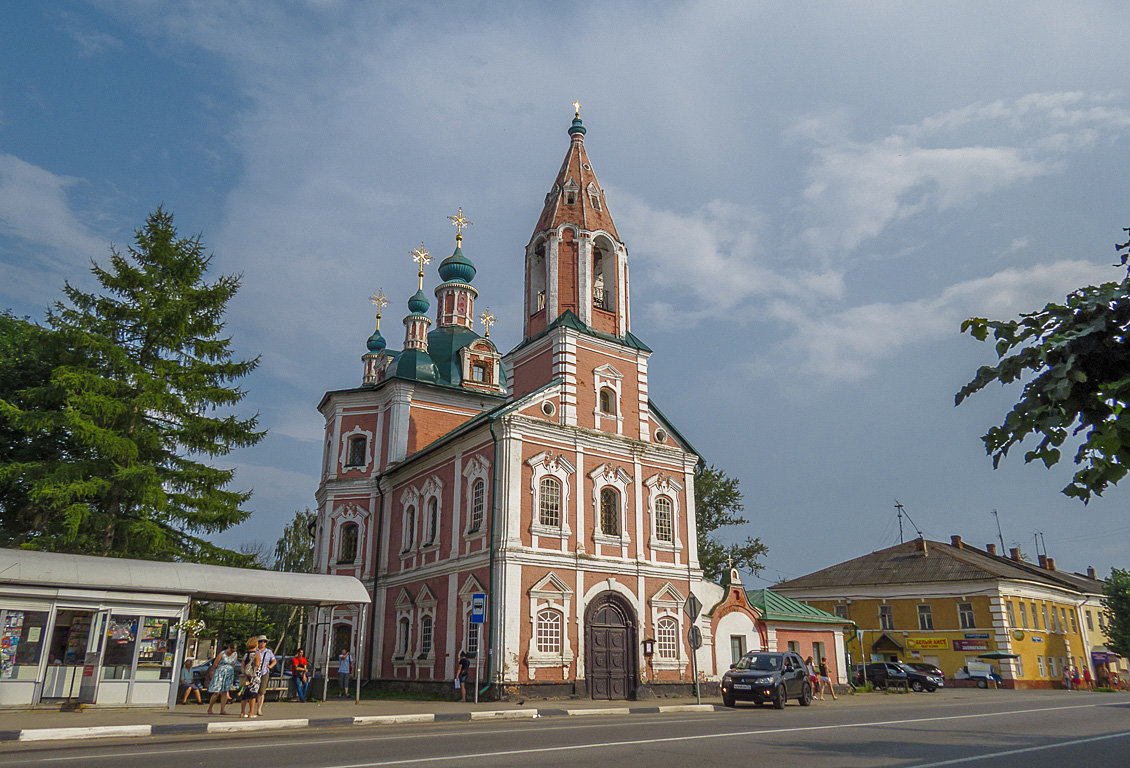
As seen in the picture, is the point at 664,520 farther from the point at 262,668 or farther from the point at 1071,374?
the point at 1071,374

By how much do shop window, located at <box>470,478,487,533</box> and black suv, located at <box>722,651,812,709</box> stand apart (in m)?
9.07

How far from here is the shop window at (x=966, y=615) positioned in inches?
1651

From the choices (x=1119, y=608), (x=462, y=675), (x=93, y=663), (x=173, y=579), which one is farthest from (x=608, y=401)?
(x=1119, y=608)

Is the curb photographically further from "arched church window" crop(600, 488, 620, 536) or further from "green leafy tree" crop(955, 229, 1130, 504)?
"green leafy tree" crop(955, 229, 1130, 504)

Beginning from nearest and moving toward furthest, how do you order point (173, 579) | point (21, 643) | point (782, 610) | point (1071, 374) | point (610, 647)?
point (1071, 374), point (21, 643), point (173, 579), point (610, 647), point (782, 610)

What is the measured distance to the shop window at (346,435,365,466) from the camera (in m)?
34.3

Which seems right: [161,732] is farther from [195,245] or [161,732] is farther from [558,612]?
[195,245]

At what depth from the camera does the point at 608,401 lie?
2798cm

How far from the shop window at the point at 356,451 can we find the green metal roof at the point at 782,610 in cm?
1762

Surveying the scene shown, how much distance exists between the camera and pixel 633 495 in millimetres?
26953

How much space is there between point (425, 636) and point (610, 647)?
6.84 metres

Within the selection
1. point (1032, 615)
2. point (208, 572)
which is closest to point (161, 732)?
point (208, 572)

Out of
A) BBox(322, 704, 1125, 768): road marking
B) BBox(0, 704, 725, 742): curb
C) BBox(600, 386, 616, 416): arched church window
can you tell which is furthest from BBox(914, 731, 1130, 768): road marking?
BBox(600, 386, 616, 416): arched church window

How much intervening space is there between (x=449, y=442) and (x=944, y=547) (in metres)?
36.6
